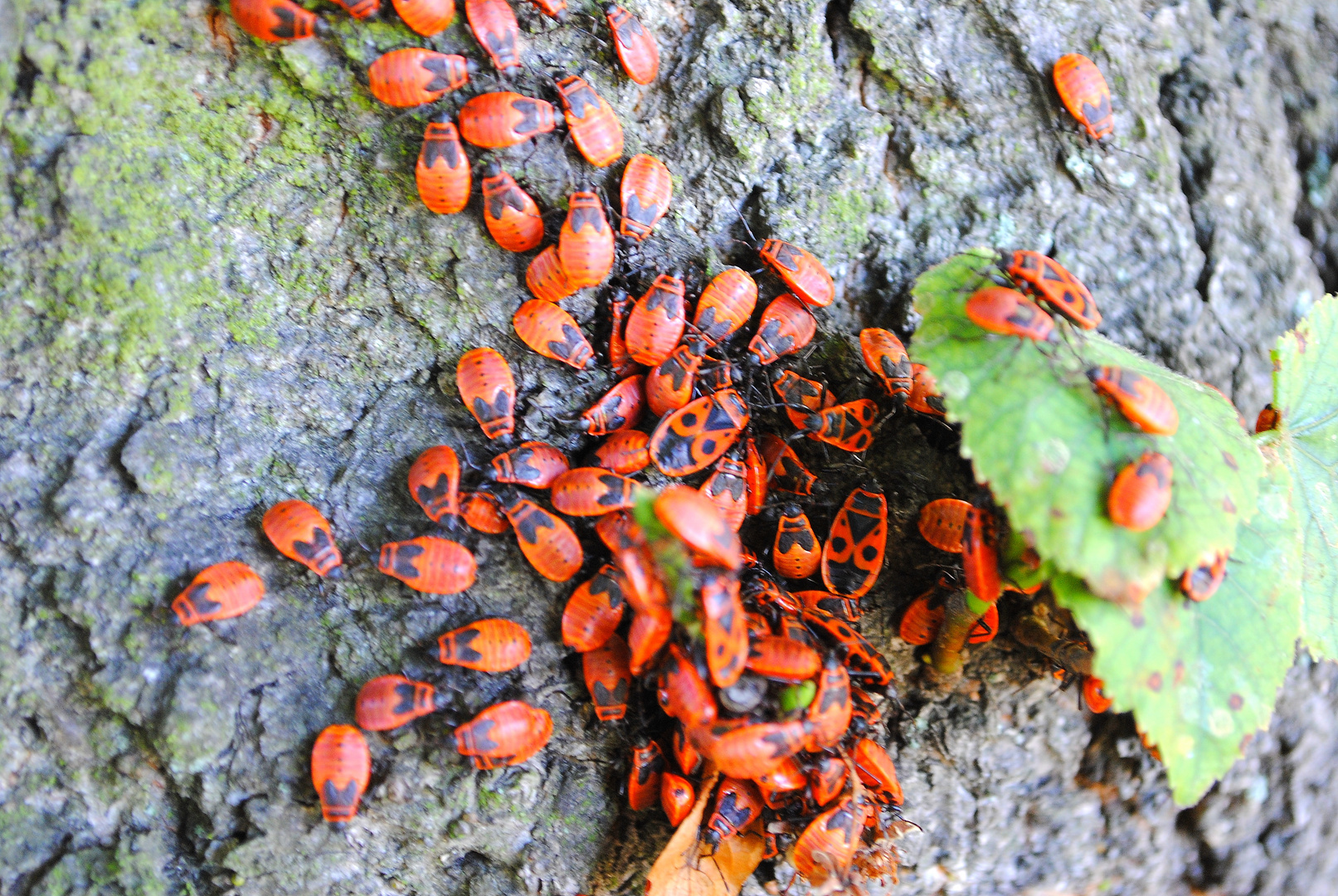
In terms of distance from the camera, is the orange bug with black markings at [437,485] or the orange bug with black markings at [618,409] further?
the orange bug with black markings at [618,409]

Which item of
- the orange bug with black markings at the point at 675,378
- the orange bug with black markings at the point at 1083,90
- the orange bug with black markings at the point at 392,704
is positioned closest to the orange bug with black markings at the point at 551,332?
the orange bug with black markings at the point at 675,378

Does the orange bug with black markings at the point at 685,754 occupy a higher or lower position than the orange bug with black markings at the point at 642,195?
lower

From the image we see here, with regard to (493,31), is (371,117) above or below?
below

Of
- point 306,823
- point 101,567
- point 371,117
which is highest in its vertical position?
point 371,117

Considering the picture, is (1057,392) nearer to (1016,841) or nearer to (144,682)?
(1016,841)

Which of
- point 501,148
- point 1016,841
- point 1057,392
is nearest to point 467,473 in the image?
point 501,148

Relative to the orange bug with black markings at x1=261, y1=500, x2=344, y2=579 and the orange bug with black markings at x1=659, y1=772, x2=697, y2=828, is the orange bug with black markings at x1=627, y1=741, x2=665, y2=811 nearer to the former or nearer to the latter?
the orange bug with black markings at x1=659, y1=772, x2=697, y2=828

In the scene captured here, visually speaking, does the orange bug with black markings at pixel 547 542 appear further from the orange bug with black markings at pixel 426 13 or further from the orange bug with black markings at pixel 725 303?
the orange bug with black markings at pixel 426 13
